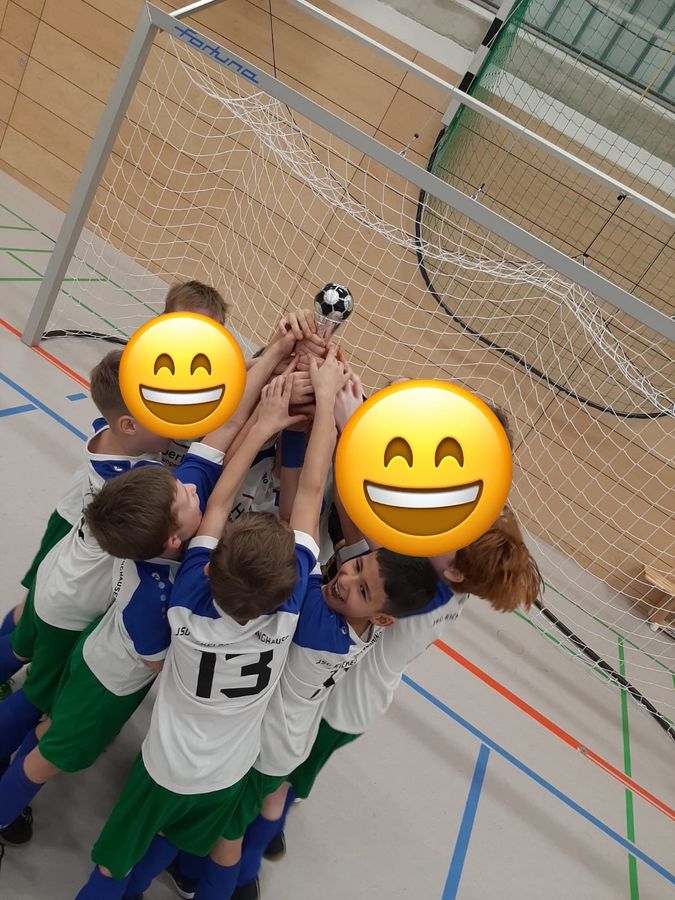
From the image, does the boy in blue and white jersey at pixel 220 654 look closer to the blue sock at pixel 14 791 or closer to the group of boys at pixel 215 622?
the group of boys at pixel 215 622

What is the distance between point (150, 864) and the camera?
1.66m

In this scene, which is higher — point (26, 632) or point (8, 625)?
point (26, 632)

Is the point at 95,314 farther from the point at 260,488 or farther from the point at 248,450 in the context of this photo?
the point at 248,450

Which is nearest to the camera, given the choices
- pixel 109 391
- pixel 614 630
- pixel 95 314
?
pixel 109 391

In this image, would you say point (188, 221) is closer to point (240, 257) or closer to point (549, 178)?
point (240, 257)

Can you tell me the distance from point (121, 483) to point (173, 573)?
0.27m

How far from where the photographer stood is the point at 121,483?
4.57ft

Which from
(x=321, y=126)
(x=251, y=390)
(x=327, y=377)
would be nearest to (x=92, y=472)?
(x=251, y=390)

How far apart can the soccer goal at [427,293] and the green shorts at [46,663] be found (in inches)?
123

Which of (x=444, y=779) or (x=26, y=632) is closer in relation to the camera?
(x=26, y=632)

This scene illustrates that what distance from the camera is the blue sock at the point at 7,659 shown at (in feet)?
6.30

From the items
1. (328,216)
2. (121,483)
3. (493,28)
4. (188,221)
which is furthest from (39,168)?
(121,483)

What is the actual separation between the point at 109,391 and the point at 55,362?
2846 mm

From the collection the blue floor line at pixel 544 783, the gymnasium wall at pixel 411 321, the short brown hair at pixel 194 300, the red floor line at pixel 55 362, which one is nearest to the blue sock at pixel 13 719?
the short brown hair at pixel 194 300
